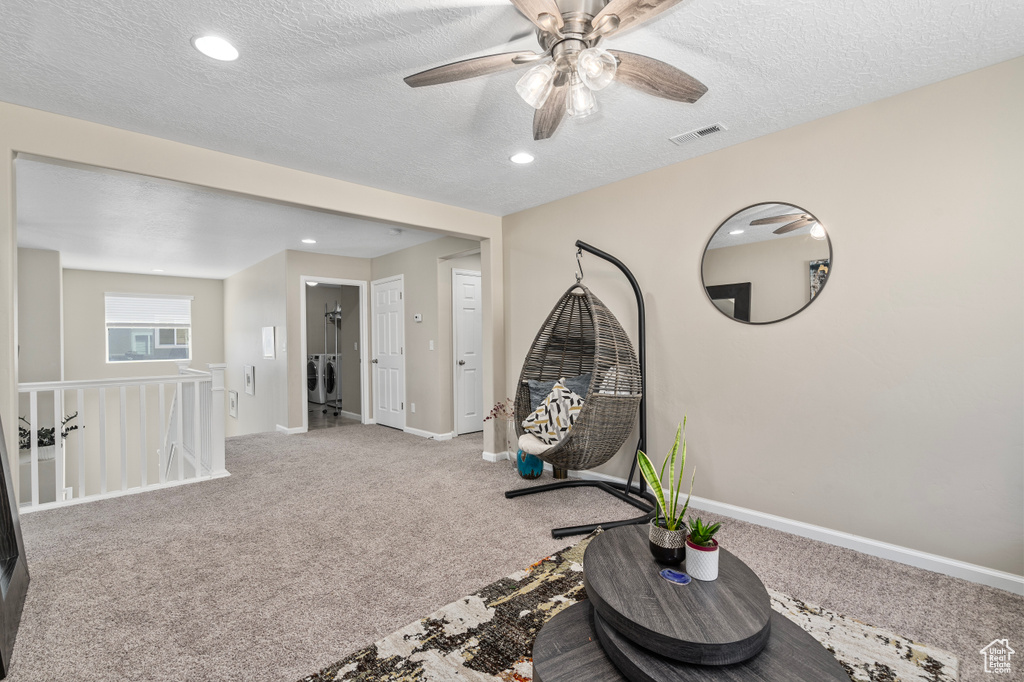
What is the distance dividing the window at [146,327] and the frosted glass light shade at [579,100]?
28.8ft

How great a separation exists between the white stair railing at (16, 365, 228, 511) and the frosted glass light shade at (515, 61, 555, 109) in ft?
10.9

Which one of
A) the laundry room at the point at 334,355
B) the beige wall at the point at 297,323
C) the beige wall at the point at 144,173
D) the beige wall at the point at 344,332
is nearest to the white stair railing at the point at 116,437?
the beige wall at the point at 144,173

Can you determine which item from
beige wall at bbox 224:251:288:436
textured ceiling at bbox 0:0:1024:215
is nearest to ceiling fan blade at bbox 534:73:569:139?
textured ceiling at bbox 0:0:1024:215

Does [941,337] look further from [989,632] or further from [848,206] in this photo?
[989,632]

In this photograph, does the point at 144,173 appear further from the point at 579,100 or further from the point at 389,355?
the point at 389,355

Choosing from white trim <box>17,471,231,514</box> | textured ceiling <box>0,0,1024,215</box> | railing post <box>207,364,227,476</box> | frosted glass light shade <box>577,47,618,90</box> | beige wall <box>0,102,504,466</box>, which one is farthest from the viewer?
railing post <box>207,364,227,476</box>

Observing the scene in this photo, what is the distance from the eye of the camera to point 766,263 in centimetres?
283

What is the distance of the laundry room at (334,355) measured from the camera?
7.63m

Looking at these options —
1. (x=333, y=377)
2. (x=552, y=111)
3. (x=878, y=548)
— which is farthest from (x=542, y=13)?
(x=333, y=377)

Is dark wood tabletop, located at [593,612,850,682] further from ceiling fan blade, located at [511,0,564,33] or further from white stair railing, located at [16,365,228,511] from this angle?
white stair railing, located at [16,365,228,511]

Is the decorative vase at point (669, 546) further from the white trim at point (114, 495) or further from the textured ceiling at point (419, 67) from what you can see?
the white trim at point (114, 495)

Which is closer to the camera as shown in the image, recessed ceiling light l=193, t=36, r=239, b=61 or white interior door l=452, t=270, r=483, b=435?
recessed ceiling light l=193, t=36, r=239, b=61

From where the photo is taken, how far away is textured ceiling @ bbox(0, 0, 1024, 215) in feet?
5.72

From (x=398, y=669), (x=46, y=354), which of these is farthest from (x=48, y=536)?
(x=46, y=354)
